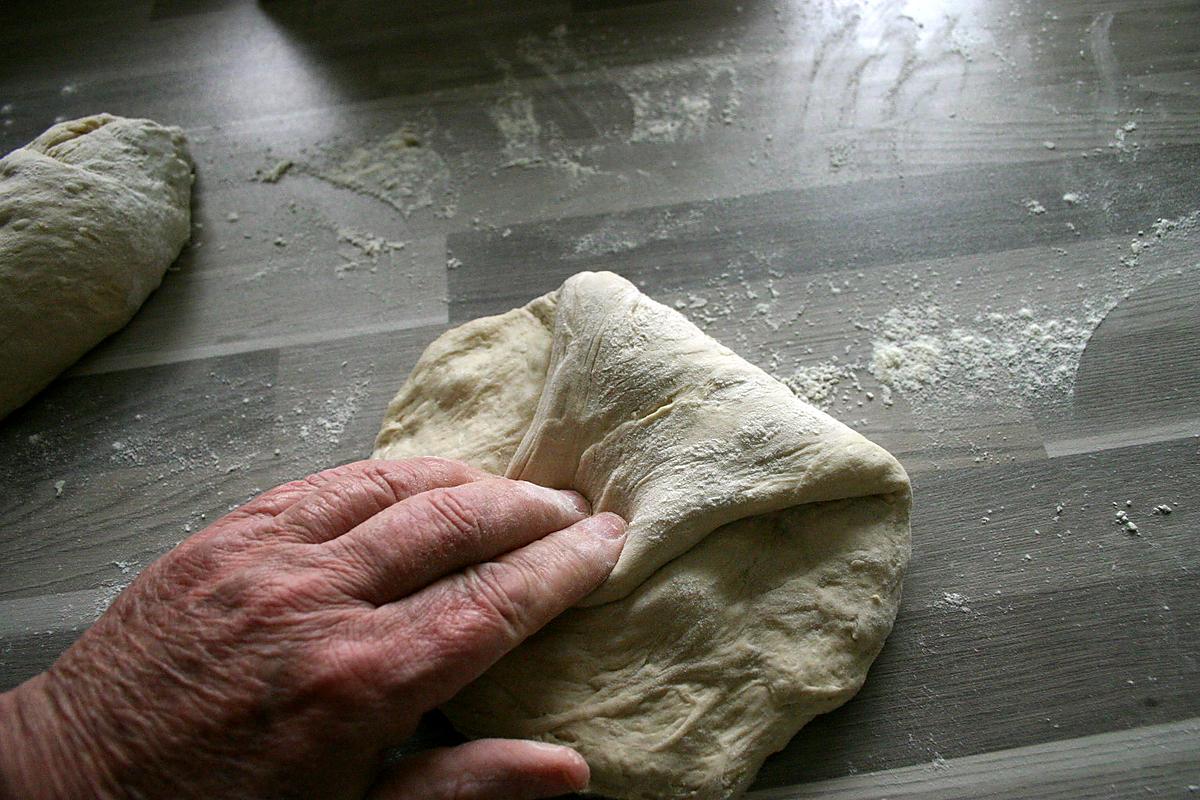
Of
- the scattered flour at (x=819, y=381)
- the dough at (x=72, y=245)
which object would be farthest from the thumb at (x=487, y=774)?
the dough at (x=72, y=245)

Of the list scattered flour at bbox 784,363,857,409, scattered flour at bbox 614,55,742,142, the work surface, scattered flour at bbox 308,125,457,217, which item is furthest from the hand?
scattered flour at bbox 614,55,742,142

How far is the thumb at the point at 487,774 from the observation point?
4.07ft

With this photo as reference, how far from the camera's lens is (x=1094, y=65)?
2230 mm

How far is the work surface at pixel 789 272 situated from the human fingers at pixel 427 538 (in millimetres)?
437

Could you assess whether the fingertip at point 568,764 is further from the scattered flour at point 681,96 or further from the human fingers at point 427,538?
the scattered flour at point 681,96

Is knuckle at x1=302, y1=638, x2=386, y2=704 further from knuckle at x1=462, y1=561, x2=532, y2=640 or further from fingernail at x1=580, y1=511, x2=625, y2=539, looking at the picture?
fingernail at x1=580, y1=511, x2=625, y2=539

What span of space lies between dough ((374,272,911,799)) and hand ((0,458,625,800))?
109 millimetres

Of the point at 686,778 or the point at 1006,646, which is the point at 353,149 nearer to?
the point at 686,778

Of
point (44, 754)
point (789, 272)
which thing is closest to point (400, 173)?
point (789, 272)

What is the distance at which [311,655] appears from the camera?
46.5 inches

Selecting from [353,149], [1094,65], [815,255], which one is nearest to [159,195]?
[353,149]

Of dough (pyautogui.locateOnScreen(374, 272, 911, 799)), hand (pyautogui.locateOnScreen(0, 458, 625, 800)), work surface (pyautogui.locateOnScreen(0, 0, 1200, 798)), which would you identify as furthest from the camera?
work surface (pyautogui.locateOnScreen(0, 0, 1200, 798))

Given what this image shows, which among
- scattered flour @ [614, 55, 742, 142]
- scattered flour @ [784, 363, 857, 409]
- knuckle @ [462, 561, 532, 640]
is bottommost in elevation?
knuckle @ [462, 561, 532, 640]

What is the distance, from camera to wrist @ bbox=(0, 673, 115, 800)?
1166 mm
